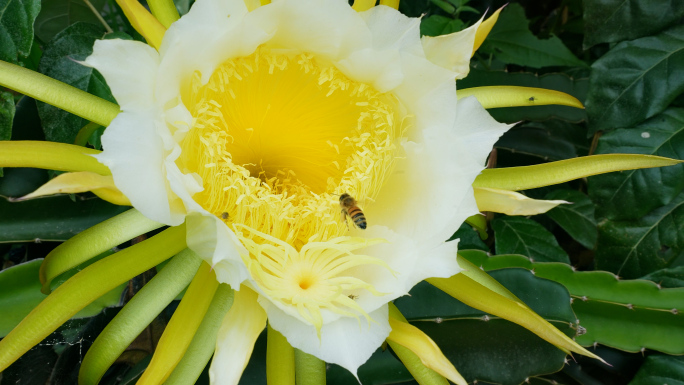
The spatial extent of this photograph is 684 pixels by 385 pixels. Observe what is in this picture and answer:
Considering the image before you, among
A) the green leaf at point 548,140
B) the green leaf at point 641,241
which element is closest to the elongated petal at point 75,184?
the green leaf at point 548,140

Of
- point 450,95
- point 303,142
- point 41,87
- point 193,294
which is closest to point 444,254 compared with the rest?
point 450,95

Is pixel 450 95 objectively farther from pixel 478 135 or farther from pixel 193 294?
pixel 193 294

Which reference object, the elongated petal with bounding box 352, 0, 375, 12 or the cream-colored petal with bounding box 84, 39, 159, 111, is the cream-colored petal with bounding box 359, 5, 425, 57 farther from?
A: the cream-colored petal with bounding box 84, 39, 159, 111

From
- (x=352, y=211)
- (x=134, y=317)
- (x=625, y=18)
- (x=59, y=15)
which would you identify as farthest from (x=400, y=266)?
(x=59, y=15)

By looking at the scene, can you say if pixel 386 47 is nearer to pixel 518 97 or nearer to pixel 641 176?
pixel 518 97

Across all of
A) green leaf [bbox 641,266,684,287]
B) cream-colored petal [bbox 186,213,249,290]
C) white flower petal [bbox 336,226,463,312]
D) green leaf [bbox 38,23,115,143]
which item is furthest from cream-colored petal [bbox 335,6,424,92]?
green leaf [bbox 641,266,684,287]

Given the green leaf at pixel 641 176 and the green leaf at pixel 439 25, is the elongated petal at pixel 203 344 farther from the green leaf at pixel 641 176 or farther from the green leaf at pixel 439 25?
the green leaf at pixel 641 176

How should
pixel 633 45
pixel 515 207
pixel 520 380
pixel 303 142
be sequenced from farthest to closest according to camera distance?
pixel 633 45, pixel 303 142, pixel 520 380, pixel 515 207
